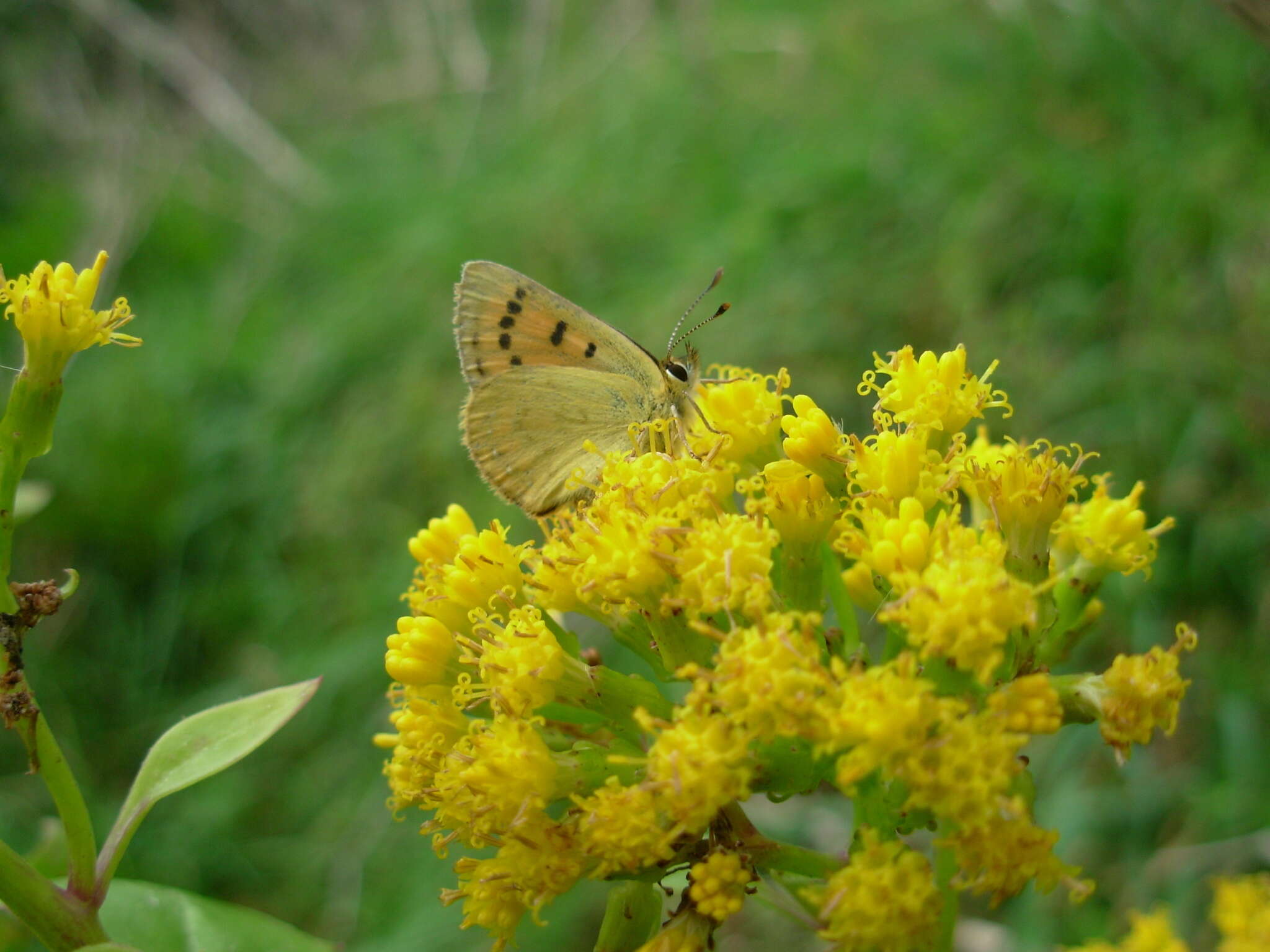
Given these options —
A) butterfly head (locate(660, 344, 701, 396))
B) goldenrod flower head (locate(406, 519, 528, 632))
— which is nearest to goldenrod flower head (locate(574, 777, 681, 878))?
goldenrod flower head (locate(406, 519, 528, 632))

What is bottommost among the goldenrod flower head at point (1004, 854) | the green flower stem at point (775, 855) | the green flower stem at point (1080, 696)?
the green flower stem at point (775, 855)

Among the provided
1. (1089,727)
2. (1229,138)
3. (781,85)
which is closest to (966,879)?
(1089,727)

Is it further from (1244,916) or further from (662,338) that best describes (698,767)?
(662,338)

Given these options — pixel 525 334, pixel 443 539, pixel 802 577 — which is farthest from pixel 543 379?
pixel 802 577

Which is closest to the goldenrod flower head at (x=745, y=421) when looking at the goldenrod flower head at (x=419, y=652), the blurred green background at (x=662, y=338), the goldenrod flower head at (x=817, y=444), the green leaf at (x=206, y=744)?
the goldenrod flower head at (x=817, y=444)

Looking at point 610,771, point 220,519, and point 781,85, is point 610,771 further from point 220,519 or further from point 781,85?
point 781,85

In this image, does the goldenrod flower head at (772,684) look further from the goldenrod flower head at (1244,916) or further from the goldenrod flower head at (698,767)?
the goldenrod flower head at (1244,916)
